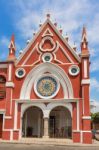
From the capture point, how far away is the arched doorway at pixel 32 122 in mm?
30047

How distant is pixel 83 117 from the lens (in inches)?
1047

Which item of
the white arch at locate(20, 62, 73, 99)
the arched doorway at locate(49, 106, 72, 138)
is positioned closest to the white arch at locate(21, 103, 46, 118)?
the white arch at locate(20, 62, 73, 99)

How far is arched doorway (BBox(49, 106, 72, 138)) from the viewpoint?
29.8 m

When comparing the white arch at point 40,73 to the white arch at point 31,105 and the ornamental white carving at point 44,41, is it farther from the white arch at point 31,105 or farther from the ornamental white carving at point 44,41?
the ornamental white carving at point 44,41

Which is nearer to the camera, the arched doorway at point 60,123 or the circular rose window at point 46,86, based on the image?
the circular rose window at point 46,86

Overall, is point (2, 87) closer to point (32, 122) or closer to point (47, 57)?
point (32, 122)

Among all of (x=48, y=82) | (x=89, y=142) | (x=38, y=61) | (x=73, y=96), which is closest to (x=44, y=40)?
(x=38, y=61)

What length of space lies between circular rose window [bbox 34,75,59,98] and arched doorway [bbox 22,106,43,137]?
2.81 metres

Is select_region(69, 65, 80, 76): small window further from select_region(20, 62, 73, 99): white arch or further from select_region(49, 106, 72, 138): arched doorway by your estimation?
select_region(49, 106, 72, 138): arched doorway

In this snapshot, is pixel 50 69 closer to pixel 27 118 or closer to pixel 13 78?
pixel 13 78

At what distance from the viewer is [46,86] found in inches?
1142

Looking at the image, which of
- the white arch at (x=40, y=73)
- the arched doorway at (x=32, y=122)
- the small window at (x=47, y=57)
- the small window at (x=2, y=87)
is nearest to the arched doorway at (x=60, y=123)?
the arched doorway at (x=32, y=122)

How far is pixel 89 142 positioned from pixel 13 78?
34.1 feet

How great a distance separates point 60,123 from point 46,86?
15.3ft
